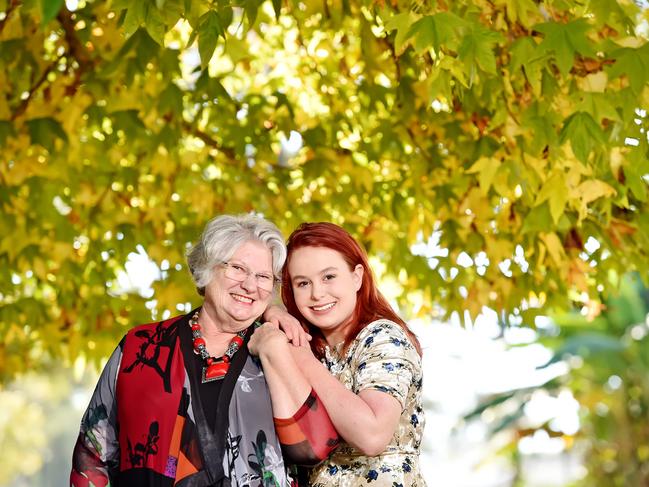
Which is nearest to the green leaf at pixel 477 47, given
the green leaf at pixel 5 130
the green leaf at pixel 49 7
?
the green leaf at pixel 49 7

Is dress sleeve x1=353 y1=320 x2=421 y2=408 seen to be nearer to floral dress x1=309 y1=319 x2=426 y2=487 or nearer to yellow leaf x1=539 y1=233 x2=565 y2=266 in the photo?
floral dress x1=309 y1=319 x2=426 y2=487

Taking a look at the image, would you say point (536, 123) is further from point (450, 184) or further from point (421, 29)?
point (450, 184)

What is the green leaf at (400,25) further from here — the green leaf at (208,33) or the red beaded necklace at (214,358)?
the red beaded necklace at (214,358)

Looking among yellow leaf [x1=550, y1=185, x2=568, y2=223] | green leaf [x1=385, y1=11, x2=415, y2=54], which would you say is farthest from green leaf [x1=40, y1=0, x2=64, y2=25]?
yellow leaf [x1=550, y1=185, x2=568, y2=223]

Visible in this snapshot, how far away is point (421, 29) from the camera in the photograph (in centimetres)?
312

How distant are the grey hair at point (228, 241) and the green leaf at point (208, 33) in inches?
20.4

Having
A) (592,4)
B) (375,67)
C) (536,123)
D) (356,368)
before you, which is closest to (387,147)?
(375,67)

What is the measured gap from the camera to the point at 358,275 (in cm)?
315

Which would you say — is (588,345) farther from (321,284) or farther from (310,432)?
(310,432)

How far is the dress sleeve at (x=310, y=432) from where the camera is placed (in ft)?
9.20

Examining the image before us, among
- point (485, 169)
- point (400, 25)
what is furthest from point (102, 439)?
point (485, 169)

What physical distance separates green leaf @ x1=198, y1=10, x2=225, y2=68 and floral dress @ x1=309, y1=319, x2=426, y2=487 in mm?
920

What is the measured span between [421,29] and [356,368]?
0.98 metres

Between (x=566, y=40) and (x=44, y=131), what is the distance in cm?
248
